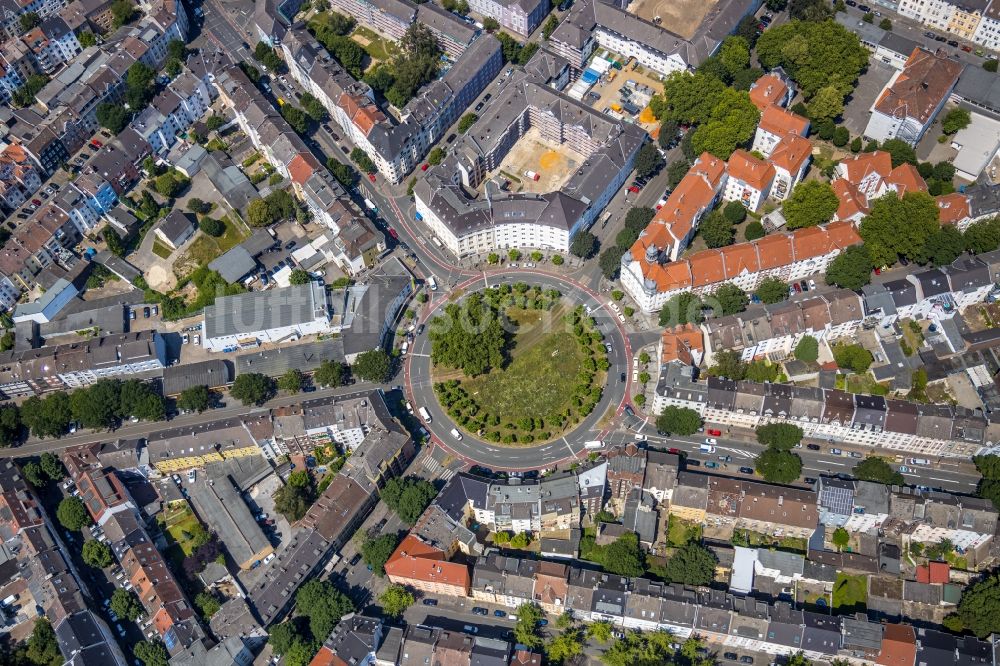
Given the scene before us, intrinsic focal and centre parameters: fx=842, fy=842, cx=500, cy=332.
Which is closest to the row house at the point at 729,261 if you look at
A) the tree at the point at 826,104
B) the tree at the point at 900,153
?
the tree at the point at 900,153

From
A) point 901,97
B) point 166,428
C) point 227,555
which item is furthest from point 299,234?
point 901,97

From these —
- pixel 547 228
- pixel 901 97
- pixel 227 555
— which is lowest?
pixel 227 555

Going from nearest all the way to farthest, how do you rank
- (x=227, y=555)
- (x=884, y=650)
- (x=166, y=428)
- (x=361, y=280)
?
1. (x=884, y=650)
2. (x=227, y=555)
3. (x=166, y=428)
4. (x=361, y=280)

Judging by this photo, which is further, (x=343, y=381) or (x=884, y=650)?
(x=343, y=381)

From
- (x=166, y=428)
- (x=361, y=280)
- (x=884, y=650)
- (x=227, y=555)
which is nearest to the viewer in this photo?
(x=884, y=650)

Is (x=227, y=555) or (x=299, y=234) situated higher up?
(x=299, y=234)

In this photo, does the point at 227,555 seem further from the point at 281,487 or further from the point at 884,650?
the point at 884,650
